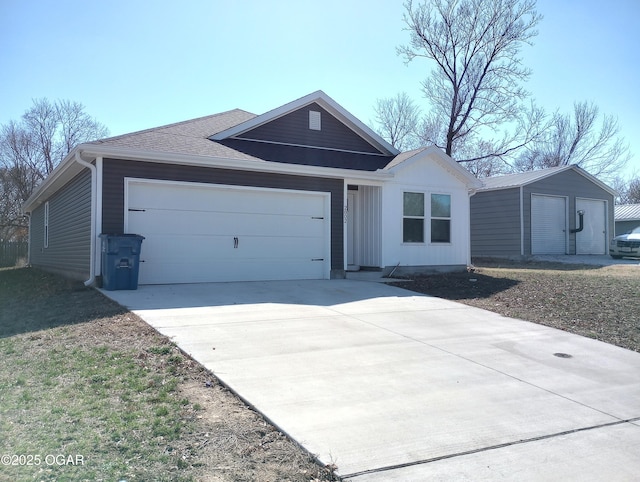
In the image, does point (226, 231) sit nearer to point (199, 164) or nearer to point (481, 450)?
point (199, 164)

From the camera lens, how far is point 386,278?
43.4 ft

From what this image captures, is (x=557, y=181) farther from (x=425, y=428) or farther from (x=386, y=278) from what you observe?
(x=425, y=428)

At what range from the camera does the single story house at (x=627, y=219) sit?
3259 centimetres

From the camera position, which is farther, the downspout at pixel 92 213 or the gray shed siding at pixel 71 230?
the gray shed siding at pixel 71 230

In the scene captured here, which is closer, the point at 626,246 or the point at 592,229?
the point at 626,246

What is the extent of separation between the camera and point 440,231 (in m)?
14.6

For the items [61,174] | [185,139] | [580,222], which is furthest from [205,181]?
[580,222]

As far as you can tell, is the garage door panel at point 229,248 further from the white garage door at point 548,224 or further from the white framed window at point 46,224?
the white garage door at point 548,224

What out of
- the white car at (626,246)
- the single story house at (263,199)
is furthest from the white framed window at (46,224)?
the white car at (626,246)

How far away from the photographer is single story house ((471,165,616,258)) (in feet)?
70.0

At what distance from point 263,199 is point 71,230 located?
5.61m

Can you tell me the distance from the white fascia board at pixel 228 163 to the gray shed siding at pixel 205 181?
144 mm

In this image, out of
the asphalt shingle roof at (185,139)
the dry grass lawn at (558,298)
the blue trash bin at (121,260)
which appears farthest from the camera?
the asphalt shingle roof at (185,139)

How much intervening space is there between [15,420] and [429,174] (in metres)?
12.2
